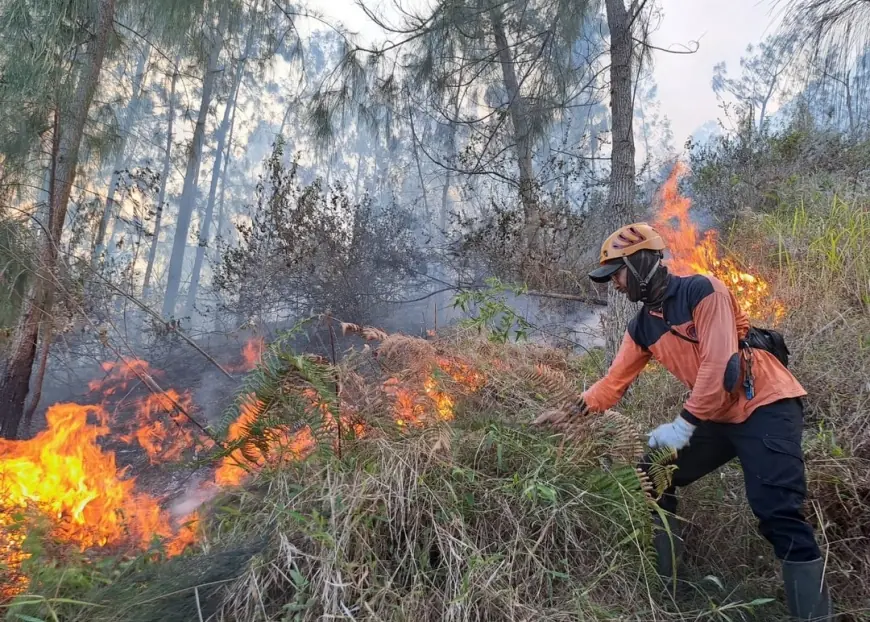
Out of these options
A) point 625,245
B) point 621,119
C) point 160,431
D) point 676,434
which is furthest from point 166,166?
point 676,434

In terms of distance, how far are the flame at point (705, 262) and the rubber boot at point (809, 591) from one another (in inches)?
77.6

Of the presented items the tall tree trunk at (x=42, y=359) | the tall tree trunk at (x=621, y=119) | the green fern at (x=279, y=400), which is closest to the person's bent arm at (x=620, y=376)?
the green fern at (x=279, y=400)

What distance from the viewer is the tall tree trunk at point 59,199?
5.29m

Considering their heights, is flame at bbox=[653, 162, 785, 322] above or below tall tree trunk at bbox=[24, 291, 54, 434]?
above

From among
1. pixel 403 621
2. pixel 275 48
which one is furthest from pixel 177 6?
pixel 403 621

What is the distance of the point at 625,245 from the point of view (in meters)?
2.53

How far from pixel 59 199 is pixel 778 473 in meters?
6.52

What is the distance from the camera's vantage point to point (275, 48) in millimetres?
6609

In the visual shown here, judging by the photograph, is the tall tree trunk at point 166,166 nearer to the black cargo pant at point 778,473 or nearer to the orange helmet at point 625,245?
the orange helmet at point 625,245

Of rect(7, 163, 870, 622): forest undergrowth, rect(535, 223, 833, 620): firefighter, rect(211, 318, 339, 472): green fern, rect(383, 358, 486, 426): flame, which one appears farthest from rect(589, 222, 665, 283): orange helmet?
rect(211, 318, 339, 472): green fern

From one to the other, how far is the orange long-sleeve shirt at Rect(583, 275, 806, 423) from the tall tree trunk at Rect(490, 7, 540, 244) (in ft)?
16.4

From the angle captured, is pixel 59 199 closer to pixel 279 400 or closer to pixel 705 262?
pixel 279 400

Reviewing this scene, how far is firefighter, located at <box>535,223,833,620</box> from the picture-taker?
210 centimetres

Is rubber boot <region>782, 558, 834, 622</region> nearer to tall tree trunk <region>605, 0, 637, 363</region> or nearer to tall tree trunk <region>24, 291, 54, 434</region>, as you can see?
tall tree trunk <region>605, 0, 637, 363</region>
